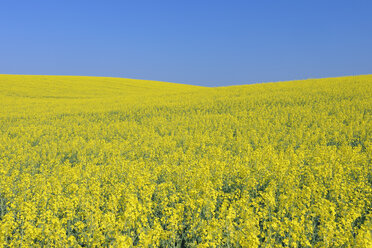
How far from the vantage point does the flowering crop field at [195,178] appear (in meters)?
5.08

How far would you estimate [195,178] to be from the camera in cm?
830

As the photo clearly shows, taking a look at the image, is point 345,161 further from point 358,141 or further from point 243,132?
point 243,132

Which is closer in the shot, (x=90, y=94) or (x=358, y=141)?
(x=358, y=141)

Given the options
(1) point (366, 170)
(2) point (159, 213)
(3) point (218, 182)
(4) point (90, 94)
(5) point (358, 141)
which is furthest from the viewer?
(4) point (90, 94)

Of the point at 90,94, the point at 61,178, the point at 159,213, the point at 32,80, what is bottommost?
the point at 159,213

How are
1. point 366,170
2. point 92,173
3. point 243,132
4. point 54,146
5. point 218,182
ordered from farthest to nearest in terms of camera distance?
point 243,132 < point 54,146 < point 92,173 < point 366,170 < point 218,182

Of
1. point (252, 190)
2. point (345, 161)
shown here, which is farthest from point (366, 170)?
point (252, 190)

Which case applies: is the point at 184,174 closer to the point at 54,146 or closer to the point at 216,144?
the point at 216,144

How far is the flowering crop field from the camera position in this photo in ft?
16.7

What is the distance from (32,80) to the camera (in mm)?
57031

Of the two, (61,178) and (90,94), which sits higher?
(90,94)

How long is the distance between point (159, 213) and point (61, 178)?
398 centimetres

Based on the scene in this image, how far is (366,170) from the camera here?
8500 mm

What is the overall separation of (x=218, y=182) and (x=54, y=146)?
10484 mm
